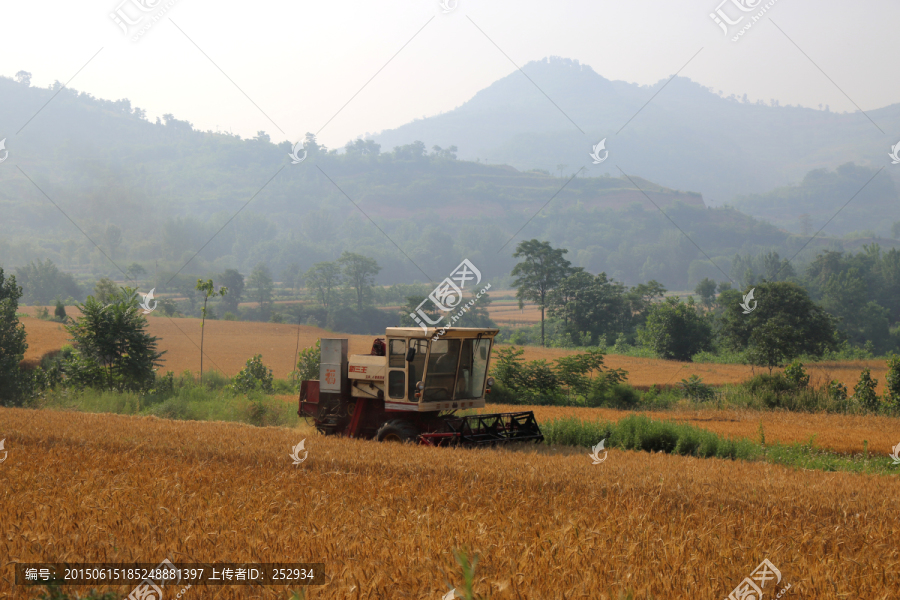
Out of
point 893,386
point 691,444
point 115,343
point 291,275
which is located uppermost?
point 291,275

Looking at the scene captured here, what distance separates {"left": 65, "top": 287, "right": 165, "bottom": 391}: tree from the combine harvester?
13.3 meters

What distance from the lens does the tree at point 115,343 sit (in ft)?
81.0

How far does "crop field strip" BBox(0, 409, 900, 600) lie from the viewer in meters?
4.05

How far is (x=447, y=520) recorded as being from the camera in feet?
18.6

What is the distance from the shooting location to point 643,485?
317 inches

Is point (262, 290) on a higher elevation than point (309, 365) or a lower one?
higher

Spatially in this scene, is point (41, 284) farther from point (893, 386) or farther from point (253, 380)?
point (893, 386)

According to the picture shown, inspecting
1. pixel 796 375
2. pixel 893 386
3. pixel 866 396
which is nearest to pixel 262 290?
pixel 796 375

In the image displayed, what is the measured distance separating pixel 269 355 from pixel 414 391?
143ft

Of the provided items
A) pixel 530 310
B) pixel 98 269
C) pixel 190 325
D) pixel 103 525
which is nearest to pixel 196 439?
pixel 103 525

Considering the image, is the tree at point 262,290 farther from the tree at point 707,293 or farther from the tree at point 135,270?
the tree at point 707,293

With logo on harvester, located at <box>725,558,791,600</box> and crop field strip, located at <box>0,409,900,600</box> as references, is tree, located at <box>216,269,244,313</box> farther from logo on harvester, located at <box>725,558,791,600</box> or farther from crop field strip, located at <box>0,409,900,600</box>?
logo on harvester, located at <box>725,558,791,600</box>

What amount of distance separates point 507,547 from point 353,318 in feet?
376

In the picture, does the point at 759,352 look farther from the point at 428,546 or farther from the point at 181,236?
the point at 181,236
